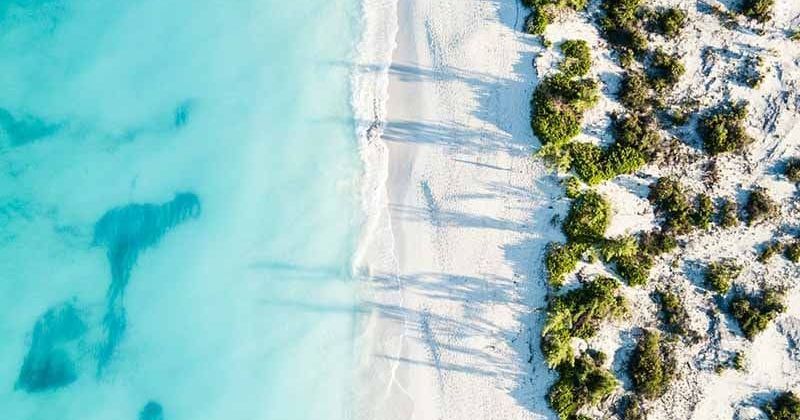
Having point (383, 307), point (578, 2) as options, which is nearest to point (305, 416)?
point (383, 307)

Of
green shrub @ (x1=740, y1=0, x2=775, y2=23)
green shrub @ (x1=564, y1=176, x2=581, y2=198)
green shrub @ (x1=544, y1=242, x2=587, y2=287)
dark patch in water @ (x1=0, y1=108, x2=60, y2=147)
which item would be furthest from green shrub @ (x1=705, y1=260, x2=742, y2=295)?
dark patch in water @ (x1=0, y1=108, x2=60, y2=147)

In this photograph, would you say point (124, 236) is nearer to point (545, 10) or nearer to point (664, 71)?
point (545, 10)

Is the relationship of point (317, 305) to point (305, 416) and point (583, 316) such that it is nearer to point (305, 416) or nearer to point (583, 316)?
point (305, 416)

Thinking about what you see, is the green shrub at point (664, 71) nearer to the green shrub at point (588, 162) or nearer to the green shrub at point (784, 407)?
the green shrub at point (588, 162)

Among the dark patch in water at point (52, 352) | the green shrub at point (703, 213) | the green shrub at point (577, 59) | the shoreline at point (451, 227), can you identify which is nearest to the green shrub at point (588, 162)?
the shoreline at point (451, 227)

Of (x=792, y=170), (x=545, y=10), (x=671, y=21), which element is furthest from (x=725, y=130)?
(x=545, y=10)

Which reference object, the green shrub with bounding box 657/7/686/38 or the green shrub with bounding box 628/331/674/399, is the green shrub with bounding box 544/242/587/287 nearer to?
the green shrub with bounding box 628/331/674/399
